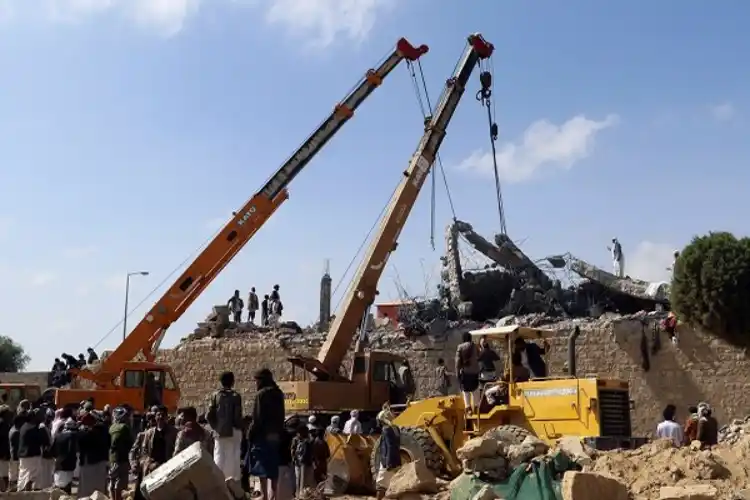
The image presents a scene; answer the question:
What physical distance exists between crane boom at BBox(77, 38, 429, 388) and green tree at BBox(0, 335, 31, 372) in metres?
39.0

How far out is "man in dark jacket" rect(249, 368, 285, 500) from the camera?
28.5ft

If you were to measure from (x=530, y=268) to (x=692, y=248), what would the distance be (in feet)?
19.0

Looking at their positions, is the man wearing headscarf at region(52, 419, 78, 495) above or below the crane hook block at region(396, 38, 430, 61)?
below

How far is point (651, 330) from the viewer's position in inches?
710

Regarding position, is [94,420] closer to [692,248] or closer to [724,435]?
[724,435]

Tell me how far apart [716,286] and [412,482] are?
1033 cm

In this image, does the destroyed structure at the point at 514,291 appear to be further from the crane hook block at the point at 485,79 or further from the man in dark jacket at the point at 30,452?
the man in dark jacket at the point at 30,452

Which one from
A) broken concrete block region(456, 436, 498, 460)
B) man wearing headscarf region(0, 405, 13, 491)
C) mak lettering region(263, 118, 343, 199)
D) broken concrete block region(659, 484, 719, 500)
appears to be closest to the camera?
broken concrete block region(659, 484, 719, 500)

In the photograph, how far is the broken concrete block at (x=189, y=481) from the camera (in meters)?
7.38

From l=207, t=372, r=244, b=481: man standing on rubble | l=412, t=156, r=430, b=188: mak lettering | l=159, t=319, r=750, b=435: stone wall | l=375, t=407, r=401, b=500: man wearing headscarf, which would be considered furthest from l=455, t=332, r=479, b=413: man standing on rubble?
l=159, t=319, r=750, b=435: stone wall

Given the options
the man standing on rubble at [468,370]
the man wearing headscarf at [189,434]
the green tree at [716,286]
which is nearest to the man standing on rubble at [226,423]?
the man wearing headscarf at [189,434]

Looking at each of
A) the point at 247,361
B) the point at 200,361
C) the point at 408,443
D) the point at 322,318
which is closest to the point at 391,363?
the point at 408,443

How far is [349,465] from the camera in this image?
11.6 m

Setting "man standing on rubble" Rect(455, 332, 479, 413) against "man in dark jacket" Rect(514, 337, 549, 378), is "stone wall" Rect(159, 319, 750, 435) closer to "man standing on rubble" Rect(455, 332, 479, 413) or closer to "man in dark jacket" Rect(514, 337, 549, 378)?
"man in dark jacket" Rect(514, 337, 549, 378)
